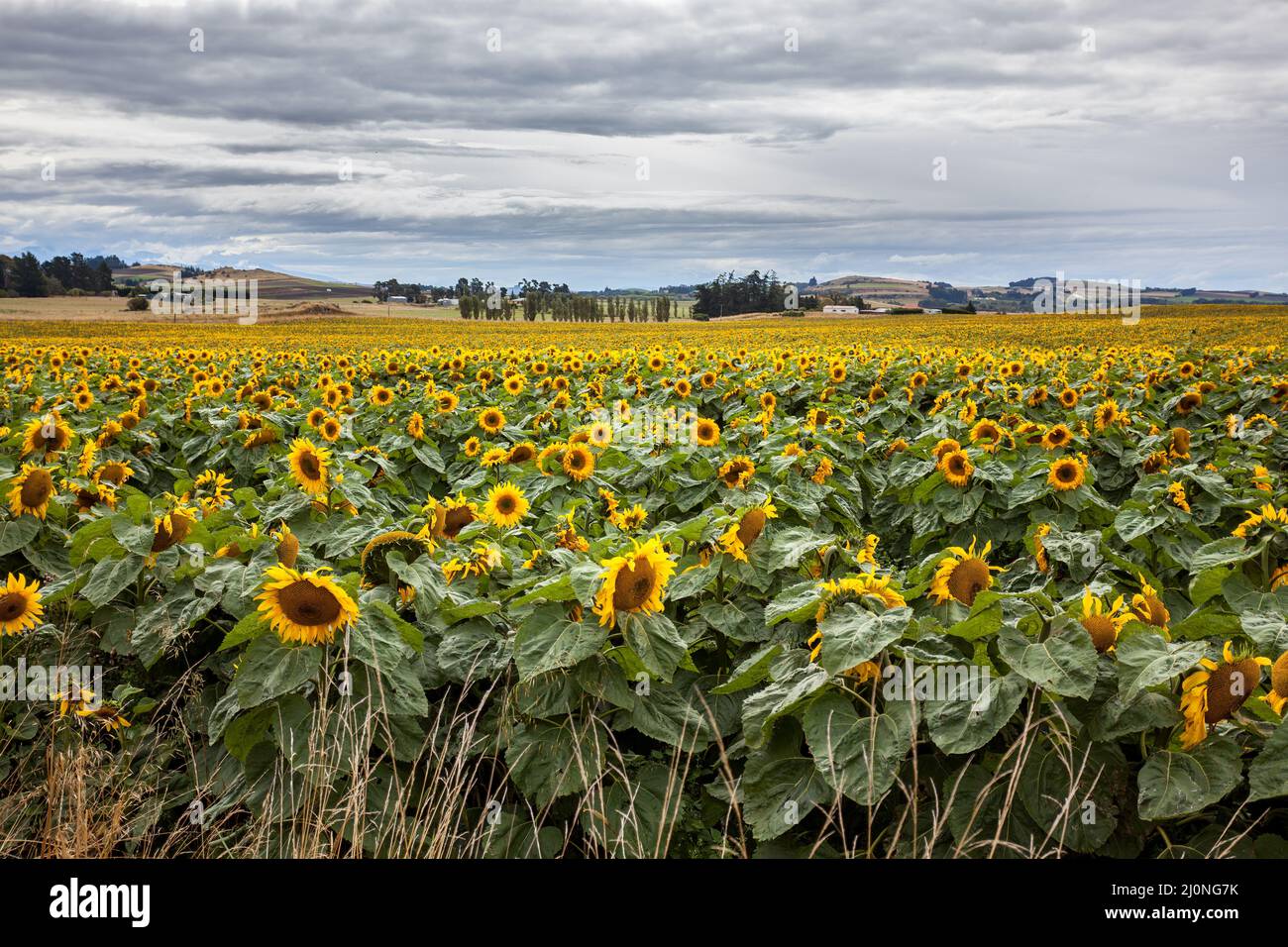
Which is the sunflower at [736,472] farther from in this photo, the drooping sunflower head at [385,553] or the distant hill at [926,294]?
the distant hill at [926,294]

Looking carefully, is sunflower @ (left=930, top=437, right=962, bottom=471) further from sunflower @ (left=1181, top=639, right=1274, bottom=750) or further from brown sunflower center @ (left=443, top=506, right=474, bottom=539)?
sunflower @ (left=1181, top=639, right=1274, bottom=750)

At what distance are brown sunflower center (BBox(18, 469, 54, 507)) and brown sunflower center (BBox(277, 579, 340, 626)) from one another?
312 cm

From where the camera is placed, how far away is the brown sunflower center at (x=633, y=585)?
343 centimetres

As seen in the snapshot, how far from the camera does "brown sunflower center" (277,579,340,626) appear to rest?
3.56 m

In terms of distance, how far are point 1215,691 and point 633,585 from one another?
1978 mm

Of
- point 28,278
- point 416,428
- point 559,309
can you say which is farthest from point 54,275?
point 416,428

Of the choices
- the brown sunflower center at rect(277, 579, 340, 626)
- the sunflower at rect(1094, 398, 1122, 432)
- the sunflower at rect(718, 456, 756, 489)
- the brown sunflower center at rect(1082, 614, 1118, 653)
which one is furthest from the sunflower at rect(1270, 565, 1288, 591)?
the sunflower at rect(1094, 398, 1122, 432)

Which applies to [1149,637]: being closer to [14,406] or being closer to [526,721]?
[526,721]

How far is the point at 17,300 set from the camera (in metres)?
95.4

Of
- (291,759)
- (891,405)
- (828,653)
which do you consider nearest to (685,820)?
(828,653)

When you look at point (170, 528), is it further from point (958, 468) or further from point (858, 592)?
point (958, 468)

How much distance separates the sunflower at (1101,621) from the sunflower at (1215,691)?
1.04 feet

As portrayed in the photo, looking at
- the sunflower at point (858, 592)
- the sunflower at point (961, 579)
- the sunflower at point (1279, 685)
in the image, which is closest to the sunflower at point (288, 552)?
the sunflower at point (858, 592)

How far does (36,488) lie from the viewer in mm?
5609
